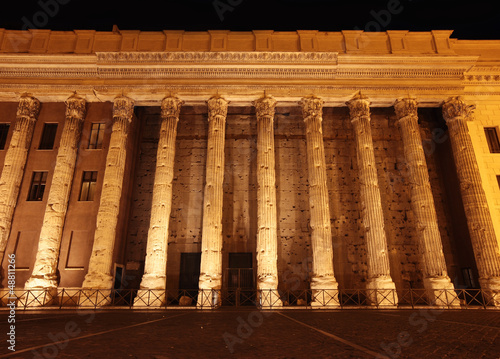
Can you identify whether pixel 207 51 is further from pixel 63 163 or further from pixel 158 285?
pixel 158 285

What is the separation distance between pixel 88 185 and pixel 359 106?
1421 cm

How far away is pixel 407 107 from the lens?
15914 mm

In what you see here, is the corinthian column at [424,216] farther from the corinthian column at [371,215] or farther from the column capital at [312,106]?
the column capital at [312,106]

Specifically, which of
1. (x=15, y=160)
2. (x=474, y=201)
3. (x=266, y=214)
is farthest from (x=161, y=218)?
(x=474, y=201)

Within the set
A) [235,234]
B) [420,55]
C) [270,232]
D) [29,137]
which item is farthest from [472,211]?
[29,137]

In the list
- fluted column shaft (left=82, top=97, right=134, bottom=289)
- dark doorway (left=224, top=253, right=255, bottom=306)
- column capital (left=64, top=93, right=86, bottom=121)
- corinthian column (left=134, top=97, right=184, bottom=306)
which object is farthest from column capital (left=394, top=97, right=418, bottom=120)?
column capital (left=64, top=93, right=86, bottom=121)

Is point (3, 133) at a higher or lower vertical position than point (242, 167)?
higher

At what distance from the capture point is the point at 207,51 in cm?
1603

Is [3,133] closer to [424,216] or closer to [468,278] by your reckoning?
[424,216]

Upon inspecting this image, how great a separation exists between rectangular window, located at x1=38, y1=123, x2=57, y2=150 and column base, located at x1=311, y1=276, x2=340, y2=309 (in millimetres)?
14817

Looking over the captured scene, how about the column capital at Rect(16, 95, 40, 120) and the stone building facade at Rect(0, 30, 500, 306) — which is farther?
the column capital at Rect(16, 95, 40, 120)

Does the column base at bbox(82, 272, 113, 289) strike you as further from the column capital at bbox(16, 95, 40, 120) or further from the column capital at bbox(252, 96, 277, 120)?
the column capital at bbox(252, 96, 277, 120)

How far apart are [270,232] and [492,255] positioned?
943 centimetres

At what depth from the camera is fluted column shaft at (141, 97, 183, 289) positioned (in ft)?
43.7
